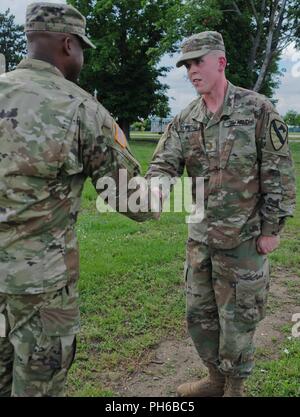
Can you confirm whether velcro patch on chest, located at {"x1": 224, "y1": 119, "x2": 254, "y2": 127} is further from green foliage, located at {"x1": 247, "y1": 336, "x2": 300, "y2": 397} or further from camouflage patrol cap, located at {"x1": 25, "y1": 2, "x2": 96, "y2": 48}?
green foliage, located at {"x1": 247, "y1": 336, "x2": 300, "y2": 397}

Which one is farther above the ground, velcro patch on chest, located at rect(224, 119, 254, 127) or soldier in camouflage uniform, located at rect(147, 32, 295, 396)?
velcro patch on chest, located at rect(224, 119, 254, 127)

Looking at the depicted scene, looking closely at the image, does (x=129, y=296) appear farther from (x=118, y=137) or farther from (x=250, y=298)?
(x=118, y=137)

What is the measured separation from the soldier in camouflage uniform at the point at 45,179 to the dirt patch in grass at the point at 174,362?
1450 mm

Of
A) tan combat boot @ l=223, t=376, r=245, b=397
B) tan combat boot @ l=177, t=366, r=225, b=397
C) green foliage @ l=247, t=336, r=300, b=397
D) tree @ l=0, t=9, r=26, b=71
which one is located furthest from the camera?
tree @ l=0, t=9, r=26, b=71

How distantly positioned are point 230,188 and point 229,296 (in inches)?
27.1

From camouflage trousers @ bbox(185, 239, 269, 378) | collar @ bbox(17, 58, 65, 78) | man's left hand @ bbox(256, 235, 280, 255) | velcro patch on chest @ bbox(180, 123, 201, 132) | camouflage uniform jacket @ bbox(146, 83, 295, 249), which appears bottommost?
camouflage trousers @ bbox(185, 239, 269, 378)

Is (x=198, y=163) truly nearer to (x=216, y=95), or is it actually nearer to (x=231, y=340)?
(x=216, y=95)

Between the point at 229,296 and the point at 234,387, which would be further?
the point at 234,387

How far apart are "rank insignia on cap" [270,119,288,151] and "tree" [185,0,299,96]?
23385mm

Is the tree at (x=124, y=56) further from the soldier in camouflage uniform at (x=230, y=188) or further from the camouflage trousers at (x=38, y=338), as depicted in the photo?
the camouflage trousers at (x=38, y=338)

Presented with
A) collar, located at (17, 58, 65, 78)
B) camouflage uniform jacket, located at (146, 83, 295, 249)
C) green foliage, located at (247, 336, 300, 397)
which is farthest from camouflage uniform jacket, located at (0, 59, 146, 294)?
green foliage, located at (247, 336, 300, 397)

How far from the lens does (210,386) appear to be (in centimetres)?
364

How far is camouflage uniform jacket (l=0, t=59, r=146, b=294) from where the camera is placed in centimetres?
225

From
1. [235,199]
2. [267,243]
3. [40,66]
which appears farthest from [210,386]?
[40,66]
